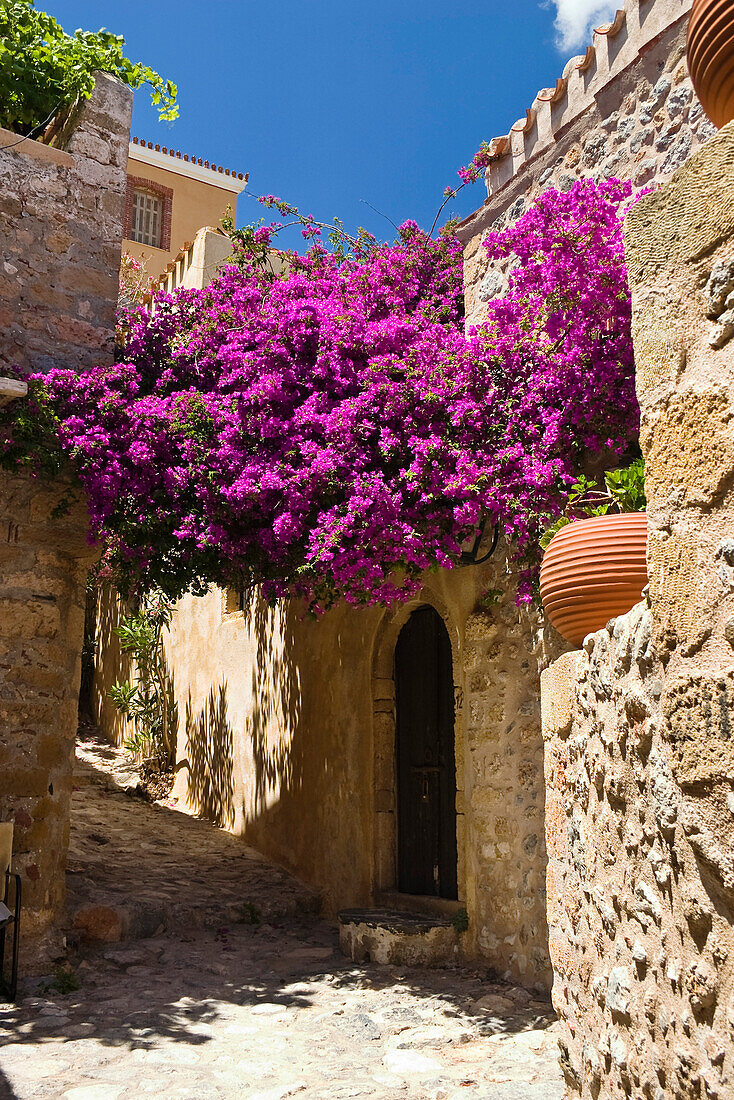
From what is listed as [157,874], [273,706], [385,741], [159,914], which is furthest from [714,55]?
[273,706]

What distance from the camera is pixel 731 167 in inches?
63.7

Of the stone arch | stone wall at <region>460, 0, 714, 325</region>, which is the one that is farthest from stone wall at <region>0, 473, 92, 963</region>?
stone wall at <region>460, 0, 714, 325</region>

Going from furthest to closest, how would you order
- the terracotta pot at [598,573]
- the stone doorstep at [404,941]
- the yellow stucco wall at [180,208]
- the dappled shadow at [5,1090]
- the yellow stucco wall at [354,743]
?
the yellow stucco wall at [180,208] → the stone doorstep at [404,941] → the yellow stucco wall at [354,743] → the dappled shadow at [5,1090] → the terracotta pot at [598,573]

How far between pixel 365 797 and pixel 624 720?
15.7ft

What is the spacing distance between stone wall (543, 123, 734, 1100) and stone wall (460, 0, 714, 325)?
277 centimetres

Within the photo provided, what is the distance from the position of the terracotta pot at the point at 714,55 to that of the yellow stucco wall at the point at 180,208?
17.3 metres

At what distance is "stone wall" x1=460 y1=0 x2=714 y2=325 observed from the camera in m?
4.29

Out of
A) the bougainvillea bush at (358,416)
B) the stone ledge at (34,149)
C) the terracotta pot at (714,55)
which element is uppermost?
the stone ledge at (34,149)

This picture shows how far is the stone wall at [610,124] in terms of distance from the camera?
4289mm

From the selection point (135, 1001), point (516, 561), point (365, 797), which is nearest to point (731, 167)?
point (516, 561)

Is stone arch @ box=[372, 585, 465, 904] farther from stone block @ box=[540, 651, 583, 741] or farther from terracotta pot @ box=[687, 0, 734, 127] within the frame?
terracotta pot @ box=[687, 0, 734, 127]

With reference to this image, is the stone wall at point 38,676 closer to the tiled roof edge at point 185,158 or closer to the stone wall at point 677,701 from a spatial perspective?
the stone wall at point 677,701

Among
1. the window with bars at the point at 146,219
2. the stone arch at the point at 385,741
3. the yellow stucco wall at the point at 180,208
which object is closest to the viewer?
the stone arch at the point at 385,741

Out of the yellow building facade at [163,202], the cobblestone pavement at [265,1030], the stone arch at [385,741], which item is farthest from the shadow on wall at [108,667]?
the yellow building facade at [163,202]
